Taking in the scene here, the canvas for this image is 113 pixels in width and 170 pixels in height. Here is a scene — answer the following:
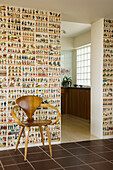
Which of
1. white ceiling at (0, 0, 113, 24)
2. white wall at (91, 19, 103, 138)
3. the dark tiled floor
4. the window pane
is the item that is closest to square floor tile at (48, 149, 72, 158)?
the dark tiled floor

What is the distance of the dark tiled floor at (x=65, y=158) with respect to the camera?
340 cm

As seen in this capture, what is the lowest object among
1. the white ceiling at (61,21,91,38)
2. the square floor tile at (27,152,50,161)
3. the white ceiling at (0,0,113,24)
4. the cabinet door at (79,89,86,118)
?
the square floor tile at (27,152,50,161)

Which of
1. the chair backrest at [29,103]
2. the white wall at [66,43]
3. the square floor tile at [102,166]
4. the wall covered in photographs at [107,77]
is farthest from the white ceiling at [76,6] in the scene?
the white wall at [66,43]

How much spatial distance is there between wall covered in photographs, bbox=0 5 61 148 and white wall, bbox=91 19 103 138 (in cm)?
99

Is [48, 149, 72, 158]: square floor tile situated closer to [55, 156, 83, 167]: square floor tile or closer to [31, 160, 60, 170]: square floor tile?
[55, 156, 83, 167]: square floor tile

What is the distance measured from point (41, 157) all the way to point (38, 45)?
2.02 metres

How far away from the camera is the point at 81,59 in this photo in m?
8.49

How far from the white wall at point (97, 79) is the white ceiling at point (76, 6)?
399 mm

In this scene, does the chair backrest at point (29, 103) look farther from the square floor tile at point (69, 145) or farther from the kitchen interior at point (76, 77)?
the kitchen interior at point (76, 77)

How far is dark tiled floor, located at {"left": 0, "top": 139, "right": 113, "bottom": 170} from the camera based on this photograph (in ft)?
11.2

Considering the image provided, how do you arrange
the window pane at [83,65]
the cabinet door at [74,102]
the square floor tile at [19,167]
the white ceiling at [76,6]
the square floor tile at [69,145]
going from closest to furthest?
the square floor tile at [19,167], the white ceiling at [76,6], the square floor tile at [69,145], the cabinet door at [74,102], the window pane at [83,65]

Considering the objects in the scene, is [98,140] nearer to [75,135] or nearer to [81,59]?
[75,135]

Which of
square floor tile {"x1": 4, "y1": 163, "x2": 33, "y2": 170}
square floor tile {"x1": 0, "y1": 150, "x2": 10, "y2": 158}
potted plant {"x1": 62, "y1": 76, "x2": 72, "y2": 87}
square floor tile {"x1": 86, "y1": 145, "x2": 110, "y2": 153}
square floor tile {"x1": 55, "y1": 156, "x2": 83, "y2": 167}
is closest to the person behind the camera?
square floor tile {"x1": 4, "y1": 163, "x2": 33, "y2": 170}

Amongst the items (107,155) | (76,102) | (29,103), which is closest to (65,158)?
(107,155)
